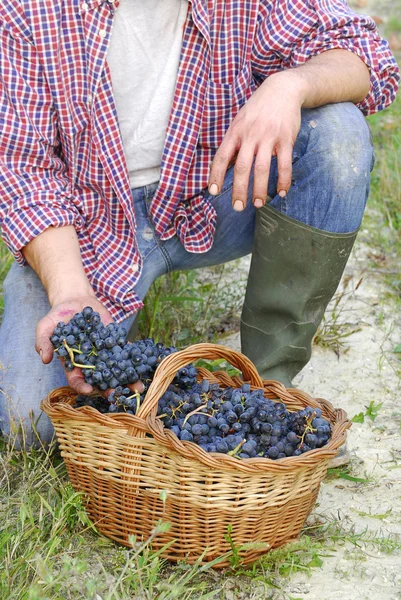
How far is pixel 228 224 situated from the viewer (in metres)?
2.51

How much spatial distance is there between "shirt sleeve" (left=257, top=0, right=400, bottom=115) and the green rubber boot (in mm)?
492

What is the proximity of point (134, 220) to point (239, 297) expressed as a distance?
87cm

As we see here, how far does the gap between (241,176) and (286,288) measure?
0.50m

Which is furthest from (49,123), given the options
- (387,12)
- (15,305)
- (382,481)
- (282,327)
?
(387,12)

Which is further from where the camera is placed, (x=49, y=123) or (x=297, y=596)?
(x=49, y=123)

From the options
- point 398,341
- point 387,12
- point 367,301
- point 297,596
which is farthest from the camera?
point 387,12

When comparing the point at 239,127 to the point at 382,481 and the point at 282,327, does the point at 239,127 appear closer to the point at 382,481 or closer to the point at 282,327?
the point at 282,327

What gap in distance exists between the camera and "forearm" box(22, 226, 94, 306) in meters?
2.15

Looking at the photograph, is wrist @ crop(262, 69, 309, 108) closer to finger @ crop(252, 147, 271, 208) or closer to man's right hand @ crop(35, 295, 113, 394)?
finger @ crop(252, 147, 271, 208)

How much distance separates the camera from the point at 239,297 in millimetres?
3158

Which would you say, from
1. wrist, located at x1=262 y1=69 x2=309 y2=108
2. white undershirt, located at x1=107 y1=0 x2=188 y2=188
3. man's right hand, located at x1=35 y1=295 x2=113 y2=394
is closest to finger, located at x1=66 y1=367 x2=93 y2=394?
man's right hand, located at x1=35 y1=295 x2=113 y2=394

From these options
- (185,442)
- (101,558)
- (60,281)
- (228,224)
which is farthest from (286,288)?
(101,558)

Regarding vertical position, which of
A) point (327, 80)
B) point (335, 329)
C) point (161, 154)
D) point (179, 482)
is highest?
point (327, 80)

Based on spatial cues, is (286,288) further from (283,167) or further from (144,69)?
(144,69)
